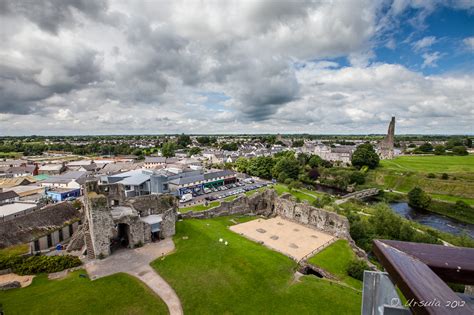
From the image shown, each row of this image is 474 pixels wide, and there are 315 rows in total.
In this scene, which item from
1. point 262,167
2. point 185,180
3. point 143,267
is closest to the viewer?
point 143,267

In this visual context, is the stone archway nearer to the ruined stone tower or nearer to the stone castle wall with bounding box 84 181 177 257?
the stone castle wall with bounding box 84 181 177 257

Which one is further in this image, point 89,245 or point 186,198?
point 186,198

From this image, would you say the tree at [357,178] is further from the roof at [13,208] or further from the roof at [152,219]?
the roof at [13,208]

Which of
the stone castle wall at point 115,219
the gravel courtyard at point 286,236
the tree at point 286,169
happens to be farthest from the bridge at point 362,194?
the stone castle wall at point 115,219

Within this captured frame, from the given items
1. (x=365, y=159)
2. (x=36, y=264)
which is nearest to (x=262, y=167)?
(x=365, y=159)

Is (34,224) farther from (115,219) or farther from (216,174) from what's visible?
(216,174)

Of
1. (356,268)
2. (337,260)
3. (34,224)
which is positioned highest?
(34,224)

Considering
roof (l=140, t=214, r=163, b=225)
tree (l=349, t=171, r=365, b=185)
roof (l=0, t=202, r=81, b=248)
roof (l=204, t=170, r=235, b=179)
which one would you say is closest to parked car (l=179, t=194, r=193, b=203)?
roof (l=204, t=170, r=235, b=179)
